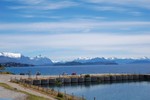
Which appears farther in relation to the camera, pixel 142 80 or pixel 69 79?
pixel 142 80

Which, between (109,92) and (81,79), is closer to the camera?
(109,92)

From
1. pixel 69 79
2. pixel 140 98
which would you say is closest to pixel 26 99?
pixel 140 98

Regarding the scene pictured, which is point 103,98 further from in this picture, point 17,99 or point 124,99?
point 17,99

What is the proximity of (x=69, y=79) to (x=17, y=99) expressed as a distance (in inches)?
3282

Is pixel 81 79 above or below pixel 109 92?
above

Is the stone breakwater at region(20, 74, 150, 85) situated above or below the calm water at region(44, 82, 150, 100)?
above

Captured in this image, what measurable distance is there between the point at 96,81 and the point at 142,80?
928 inches

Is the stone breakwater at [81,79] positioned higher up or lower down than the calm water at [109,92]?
higher up

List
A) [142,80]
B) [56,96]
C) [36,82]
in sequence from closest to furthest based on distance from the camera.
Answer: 1. [56,96]
2. [36,82]
3. [142,80]

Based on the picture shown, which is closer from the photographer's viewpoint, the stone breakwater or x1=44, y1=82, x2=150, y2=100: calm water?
x1=44, y1=82, x2=150, y2=100: calm water

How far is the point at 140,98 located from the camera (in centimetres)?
9969

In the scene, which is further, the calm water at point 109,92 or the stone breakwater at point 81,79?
the stone breakwater at point 81,79

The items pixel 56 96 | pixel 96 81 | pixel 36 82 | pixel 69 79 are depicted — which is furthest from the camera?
pixel 96 81

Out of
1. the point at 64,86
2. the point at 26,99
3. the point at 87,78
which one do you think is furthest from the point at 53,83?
the point at 26,99
